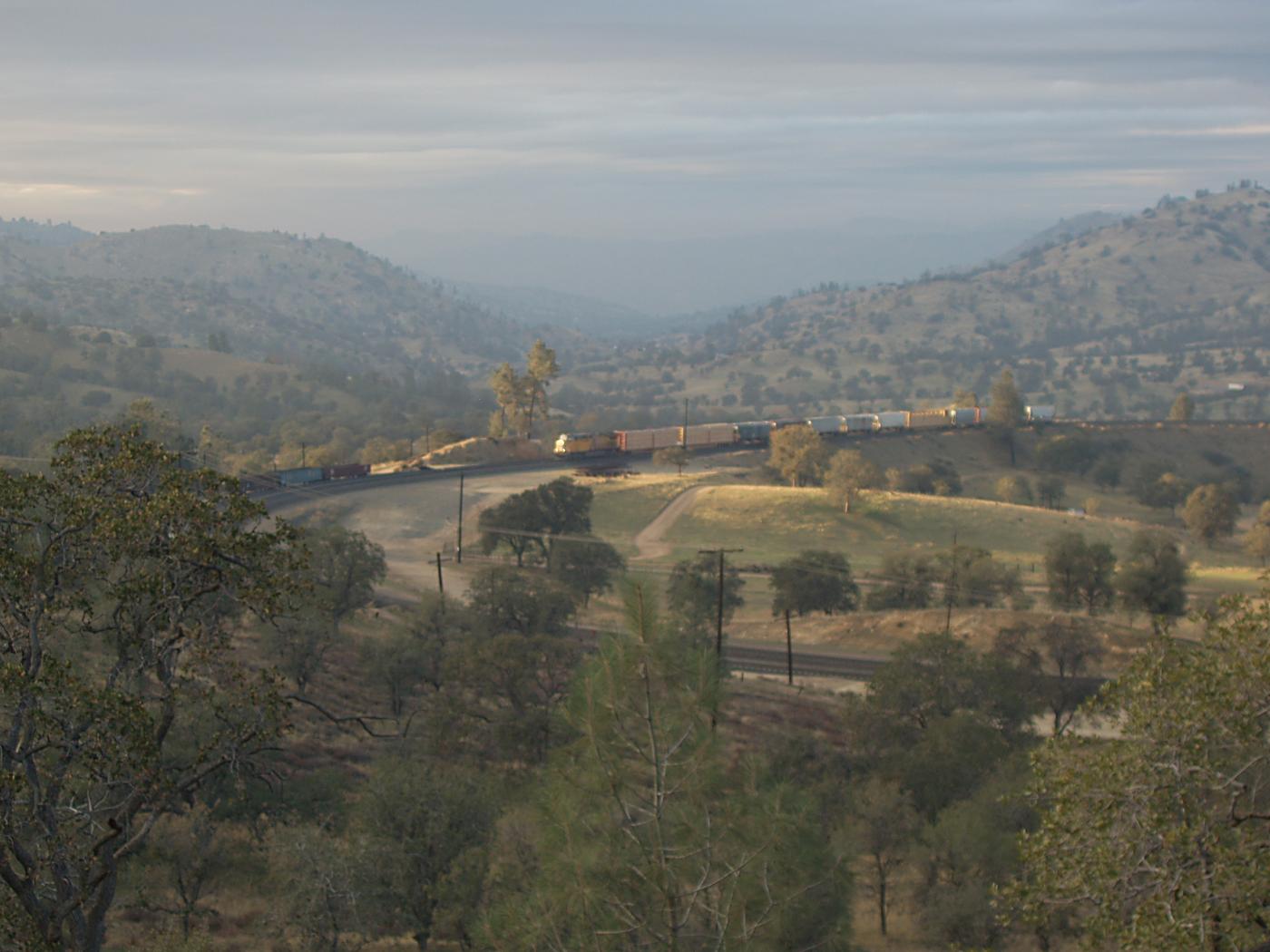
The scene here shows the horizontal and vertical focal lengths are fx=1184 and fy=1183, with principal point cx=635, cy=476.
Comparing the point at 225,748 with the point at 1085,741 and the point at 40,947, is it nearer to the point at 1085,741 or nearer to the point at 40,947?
the point at 40,947

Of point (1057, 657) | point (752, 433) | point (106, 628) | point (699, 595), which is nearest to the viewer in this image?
point (106, 628)

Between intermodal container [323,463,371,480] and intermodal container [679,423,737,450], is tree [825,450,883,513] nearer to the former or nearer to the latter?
intermodal container [679,423,737,450]

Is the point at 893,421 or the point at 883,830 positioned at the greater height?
the point at 893,421

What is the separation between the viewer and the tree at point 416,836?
73.3ft

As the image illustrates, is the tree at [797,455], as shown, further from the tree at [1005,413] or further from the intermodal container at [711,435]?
the tree at [1005,413]

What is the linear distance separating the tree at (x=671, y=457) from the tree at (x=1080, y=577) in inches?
2006

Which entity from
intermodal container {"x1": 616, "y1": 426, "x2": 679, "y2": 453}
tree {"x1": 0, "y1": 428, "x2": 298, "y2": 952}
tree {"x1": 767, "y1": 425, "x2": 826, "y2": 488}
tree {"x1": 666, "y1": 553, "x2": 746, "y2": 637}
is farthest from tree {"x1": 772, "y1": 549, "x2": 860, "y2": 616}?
intermodal container {"x1": 616, "y1": 426, "x2": 679, "y2": 453}

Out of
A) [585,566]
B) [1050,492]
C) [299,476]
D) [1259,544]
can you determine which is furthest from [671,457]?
[1259,544]

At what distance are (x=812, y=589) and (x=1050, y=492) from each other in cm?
6139

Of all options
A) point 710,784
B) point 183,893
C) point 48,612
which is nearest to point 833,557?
point 183,893

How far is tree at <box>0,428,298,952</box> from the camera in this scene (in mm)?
10867

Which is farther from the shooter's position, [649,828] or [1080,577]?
[1080,577]

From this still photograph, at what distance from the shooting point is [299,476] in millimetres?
94312

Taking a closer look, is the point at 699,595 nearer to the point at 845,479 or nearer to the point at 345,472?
the point at 845,479
